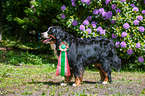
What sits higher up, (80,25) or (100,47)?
(80,25)

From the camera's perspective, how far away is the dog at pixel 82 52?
5340mm

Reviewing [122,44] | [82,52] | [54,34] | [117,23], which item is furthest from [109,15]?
[54,34]

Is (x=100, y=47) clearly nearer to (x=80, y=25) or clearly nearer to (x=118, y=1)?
(x=80, y=25)

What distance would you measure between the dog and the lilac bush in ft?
7.91

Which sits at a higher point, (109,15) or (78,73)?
(109,15)

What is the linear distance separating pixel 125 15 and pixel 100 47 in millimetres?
3142

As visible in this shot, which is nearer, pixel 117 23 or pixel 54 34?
pixel 54 34

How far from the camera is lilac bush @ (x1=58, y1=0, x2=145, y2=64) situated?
26.7 ft

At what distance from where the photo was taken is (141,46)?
26.6 ft

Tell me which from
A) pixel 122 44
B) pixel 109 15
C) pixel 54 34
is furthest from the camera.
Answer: pixel 109 15

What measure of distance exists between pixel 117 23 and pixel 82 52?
3.44m

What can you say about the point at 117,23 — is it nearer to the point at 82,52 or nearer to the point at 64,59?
the point at 82,52

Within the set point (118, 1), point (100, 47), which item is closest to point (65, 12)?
point (118, 1)

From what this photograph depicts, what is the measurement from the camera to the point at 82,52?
18.0 ft
